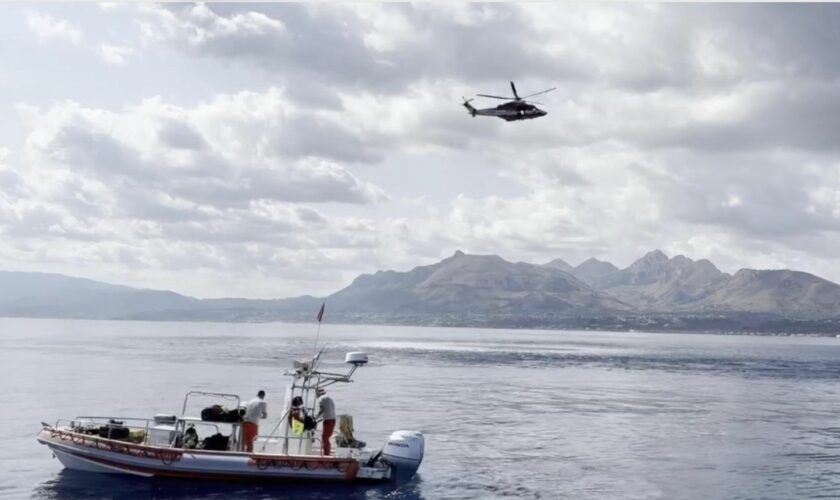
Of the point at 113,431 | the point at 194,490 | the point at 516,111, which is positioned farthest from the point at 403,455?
the point at 516,111

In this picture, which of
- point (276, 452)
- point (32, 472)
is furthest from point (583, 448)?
point (32, 472)

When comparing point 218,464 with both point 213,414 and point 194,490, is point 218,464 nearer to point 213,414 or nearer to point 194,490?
point 194,490

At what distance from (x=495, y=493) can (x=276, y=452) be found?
1135cm

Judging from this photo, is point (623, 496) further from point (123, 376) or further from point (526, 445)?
point (123, 376)

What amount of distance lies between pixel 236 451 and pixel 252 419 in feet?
5.95

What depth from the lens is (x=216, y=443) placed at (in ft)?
130

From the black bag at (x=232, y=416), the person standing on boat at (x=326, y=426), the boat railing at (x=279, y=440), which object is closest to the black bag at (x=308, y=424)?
the boat railing at (x=279, y=440)

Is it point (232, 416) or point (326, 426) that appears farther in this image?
point (326, 426)

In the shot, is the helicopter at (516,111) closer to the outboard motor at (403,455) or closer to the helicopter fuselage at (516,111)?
the helicopter fuselage at (516,111)

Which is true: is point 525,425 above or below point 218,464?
below

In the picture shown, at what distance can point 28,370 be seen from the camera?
113m

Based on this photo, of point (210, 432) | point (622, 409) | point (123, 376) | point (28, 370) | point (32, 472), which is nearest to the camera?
point (32, 472)

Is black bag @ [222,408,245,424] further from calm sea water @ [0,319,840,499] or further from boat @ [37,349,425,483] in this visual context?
calm sea water @ [0,319,840,499]

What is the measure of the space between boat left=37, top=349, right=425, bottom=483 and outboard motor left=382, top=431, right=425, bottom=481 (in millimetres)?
51
